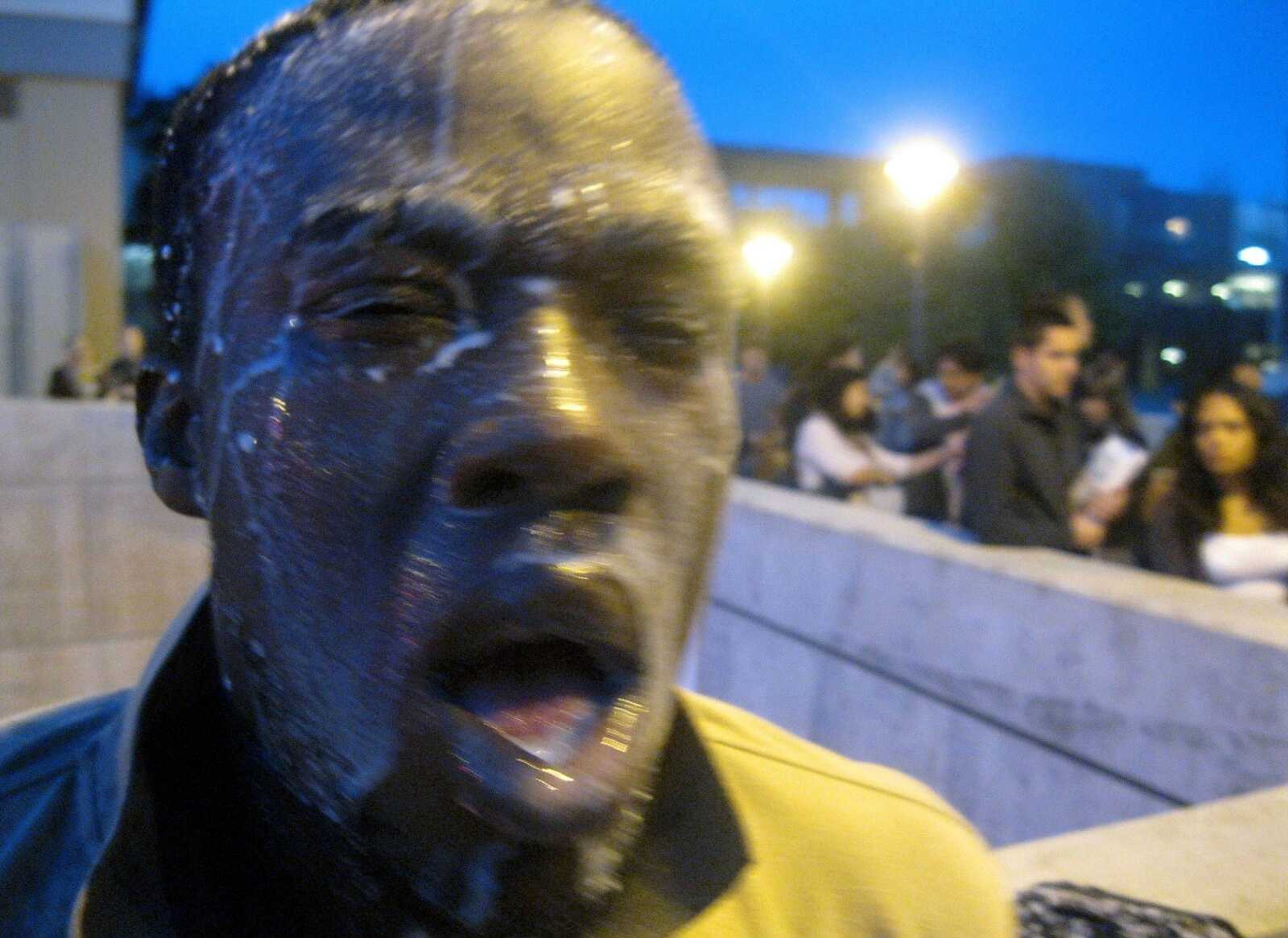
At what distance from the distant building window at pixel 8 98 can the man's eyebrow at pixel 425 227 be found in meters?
13.9

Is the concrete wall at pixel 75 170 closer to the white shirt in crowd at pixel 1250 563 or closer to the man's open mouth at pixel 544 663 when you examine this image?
the white shirt in crowd at pixel 1250 563

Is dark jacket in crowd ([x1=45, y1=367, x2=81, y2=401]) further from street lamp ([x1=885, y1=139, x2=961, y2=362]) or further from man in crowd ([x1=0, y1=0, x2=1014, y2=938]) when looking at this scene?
man in crowd ([x1=0, y1=0, x2=1014, y2=938])

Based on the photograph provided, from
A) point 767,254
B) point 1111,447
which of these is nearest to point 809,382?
point 1111,447

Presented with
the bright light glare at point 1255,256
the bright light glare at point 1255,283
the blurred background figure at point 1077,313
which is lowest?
the blurred background figure at point 1077,313

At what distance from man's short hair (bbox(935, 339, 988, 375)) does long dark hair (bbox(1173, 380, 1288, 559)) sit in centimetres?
295

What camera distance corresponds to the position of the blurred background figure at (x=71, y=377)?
28.4ft

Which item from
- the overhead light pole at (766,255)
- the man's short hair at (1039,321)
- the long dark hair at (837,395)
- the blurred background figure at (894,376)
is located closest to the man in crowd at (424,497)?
the man's short hair at (1039,321)

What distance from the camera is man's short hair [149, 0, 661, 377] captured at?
110cm

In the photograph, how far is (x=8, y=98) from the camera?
→ 43.5ft

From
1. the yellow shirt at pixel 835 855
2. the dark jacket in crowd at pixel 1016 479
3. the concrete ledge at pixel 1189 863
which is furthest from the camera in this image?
the dark jacket in crowd at pixel 1016 479

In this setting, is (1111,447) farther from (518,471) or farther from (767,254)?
(767,254)

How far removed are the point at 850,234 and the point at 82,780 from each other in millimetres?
38418

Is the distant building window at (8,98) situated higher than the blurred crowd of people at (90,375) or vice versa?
the distant building window at (8,98)

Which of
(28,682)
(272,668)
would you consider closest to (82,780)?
(272,668)
